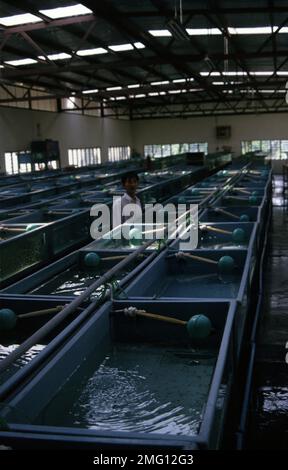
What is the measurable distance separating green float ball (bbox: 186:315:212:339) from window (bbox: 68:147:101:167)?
58.7 feet

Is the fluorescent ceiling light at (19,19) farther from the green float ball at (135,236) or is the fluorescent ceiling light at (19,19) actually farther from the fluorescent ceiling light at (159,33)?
the green float ball at (135,236)

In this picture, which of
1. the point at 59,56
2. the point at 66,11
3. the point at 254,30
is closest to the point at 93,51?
the point at 59,56

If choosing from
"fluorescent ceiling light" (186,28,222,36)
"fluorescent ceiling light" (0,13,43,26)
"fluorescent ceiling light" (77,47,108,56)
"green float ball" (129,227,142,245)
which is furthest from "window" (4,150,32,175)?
"green float ball" (129,227,142,245)

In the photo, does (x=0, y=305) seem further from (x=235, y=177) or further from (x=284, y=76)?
(x=284, y=76)

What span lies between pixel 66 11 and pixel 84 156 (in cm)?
1410

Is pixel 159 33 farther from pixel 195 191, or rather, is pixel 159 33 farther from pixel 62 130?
pixel 62 130

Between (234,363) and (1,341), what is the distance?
1.45 meters

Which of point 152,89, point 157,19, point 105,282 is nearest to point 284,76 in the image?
point 152,89

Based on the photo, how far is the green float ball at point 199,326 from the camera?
279 cm

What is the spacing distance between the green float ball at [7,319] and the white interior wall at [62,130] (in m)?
13.1

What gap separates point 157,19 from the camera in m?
8.92

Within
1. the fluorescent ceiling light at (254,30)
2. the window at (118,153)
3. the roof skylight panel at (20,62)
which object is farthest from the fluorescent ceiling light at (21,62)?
the window at (118,153)

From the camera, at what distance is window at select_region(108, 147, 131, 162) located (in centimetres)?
2589

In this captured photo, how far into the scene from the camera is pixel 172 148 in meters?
28.7
